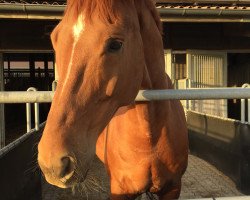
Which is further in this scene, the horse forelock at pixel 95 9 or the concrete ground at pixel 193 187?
the concrete ground at pixel 193 187

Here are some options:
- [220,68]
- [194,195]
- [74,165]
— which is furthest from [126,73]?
[220,68]

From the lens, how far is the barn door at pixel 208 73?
7.50 meters

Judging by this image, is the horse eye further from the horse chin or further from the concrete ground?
the concrete ground

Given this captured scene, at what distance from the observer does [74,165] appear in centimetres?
121

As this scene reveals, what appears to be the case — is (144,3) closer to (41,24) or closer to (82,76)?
(82,76)

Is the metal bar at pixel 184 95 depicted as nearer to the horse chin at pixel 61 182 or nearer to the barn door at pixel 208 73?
the horse chin at pixel 61 182

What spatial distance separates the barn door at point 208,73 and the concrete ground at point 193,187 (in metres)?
2.07

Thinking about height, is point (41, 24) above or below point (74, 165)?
above

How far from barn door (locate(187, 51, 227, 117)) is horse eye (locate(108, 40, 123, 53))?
6057mm

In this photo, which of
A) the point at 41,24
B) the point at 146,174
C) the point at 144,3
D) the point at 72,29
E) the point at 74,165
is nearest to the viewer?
the point at 74,165

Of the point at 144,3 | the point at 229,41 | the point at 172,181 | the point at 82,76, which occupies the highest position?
the point at 229,41

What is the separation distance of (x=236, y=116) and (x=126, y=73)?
35.4 ft

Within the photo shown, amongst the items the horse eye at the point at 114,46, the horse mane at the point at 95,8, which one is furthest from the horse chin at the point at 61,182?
the horse mane at the point at 95,8

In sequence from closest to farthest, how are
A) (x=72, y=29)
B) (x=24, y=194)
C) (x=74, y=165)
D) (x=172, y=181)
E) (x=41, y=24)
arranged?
(x=74, y=165), (x=72, y=29), (x=172, y=181), (x=24, y=194), (x=41, y=24)
